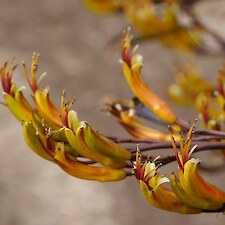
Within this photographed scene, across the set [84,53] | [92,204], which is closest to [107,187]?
[92,204]

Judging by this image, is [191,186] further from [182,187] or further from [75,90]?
[75,90]

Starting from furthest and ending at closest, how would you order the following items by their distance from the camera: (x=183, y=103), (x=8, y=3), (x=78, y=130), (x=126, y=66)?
(x=8, y=3) → (x=183, y=103) → (x=126, y=66) → (x=78, y=130)

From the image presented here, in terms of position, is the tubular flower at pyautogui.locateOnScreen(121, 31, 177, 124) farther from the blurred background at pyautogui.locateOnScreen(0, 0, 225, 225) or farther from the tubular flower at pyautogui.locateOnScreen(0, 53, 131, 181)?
the blurred background at pyautogui.locateOnScreen(0, 0, 225, 225)

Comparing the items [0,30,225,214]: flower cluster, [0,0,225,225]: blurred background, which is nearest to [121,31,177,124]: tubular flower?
[0,30,225,214]: flower cluster

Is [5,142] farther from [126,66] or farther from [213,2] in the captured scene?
[126,66]

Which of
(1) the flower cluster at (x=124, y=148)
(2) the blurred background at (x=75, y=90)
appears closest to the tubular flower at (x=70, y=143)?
(1) the flower cluster at (x=124, y=148)

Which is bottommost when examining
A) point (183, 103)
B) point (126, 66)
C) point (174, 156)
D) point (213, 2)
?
point (174, 156)

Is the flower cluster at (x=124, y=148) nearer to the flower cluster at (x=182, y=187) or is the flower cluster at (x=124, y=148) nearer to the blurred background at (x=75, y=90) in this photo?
the flower cluster at (x=182, y=187)

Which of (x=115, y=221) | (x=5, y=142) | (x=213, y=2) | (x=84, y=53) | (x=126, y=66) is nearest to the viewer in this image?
(x=126, y=66)
